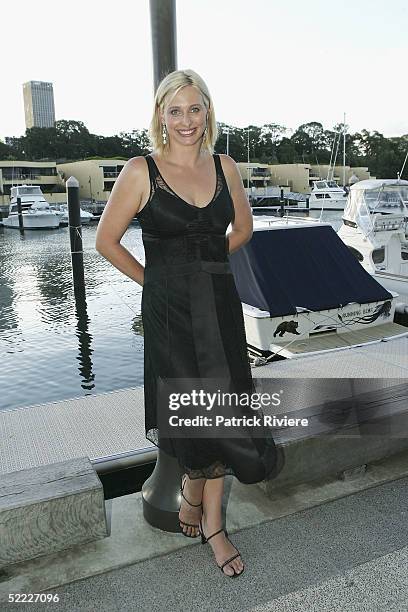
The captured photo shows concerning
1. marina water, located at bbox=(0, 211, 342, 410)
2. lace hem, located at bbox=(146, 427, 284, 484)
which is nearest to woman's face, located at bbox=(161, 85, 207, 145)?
lace hem, located at bbox=(146, 427, 284, 484)

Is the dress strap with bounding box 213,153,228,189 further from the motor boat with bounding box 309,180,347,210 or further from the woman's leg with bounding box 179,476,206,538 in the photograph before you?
the motor boat with bounding box 309,180,347,210

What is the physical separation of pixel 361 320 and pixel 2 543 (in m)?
6.10

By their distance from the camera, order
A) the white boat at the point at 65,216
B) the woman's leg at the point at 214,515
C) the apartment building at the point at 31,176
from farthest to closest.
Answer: the apartment building at the point at 31,176
the white boat at the point at 65,216
the woman's leg at the point at 214,515

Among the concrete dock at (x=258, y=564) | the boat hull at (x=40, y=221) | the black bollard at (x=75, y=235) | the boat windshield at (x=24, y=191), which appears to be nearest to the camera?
the concrete dock at (x=258, y=564)

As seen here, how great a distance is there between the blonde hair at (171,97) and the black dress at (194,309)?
6.2 inches

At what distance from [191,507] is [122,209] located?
140cm

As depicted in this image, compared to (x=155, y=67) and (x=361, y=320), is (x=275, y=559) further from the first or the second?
(x=361, y=320)

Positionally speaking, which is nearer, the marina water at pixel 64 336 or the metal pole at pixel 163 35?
the metal pole at pixel 163 35

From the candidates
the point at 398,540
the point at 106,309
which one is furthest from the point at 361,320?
the point at 106,309

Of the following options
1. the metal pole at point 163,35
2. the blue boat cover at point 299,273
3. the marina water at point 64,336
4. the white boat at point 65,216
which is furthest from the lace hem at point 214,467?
the white boat at point 65,216

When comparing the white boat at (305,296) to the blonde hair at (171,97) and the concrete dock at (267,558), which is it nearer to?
the concrete dock at (267,558)

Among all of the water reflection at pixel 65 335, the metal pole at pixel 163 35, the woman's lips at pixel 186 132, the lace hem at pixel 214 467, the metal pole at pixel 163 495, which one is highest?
the metal pole at pixel 163 35

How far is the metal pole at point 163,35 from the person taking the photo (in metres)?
2.96

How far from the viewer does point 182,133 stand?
2275 millimetres
